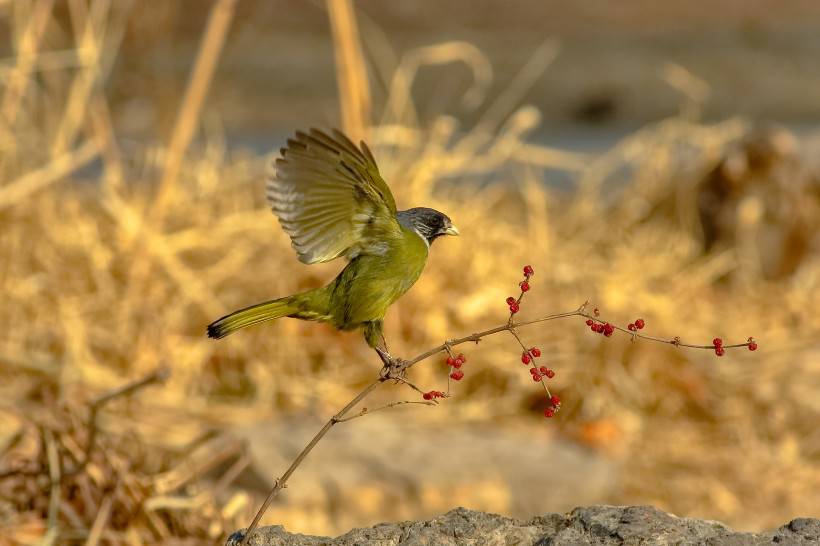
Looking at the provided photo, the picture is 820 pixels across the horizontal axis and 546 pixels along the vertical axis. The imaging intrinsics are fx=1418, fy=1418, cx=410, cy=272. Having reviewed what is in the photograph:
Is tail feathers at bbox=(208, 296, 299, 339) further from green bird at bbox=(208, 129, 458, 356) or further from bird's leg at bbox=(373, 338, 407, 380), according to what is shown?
bird's leg at bbox=(373, 338, 407, 380)

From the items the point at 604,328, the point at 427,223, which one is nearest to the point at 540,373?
the point at 604,328

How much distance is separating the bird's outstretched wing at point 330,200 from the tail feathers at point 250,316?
94mm

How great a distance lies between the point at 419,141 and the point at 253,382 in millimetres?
1164

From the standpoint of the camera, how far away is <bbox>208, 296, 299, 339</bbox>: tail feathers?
1462 millimetres

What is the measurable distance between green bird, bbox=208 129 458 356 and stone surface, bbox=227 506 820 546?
0.46 meters

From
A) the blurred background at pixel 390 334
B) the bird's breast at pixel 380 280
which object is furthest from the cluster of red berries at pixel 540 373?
the blurred background at pixel 390 334

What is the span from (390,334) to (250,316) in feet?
12.0

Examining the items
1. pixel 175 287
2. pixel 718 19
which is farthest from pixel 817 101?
pixel 175 287

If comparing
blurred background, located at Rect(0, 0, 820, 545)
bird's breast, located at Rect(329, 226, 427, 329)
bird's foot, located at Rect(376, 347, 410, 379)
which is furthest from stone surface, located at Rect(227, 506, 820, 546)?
blurred background, located at Rect(0, 0, 820, 545)

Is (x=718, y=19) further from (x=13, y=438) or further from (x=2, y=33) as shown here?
(x=13, y=438)

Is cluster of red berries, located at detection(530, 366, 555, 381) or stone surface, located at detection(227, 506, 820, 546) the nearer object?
cluster of red berries, located at detection(530, 366, 555, 381)

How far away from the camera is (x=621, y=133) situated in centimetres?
1114

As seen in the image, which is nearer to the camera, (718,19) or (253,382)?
(253,382)

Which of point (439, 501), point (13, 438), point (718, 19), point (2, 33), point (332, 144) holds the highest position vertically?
point (718, 19)
